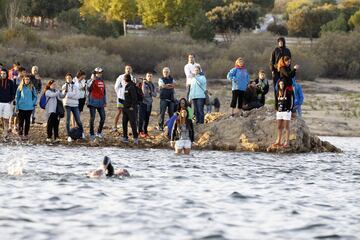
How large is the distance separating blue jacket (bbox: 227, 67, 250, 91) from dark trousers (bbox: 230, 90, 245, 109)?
0.17 meters

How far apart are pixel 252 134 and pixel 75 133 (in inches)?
172

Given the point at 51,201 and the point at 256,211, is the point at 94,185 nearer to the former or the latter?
the point at 51,201

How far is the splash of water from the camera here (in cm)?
1683

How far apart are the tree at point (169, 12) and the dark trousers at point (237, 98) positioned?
49.2m

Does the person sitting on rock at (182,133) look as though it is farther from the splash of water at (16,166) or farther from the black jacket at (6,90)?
the black jacket at (6,90)

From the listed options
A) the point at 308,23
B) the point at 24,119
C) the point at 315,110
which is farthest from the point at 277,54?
the point at 308,23

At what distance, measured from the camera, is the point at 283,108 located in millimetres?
22016

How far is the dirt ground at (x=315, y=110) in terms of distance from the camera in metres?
25.2

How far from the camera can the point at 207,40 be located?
62.1m

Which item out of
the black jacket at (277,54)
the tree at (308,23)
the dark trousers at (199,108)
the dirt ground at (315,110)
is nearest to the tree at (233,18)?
the tree at (308,23)

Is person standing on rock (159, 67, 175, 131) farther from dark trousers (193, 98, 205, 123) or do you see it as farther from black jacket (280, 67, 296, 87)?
black jacket (280, 67, 296, 87)

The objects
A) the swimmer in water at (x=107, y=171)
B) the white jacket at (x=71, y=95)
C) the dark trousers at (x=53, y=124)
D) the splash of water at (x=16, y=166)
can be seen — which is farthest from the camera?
the dark trousers at (x=53, y=124)

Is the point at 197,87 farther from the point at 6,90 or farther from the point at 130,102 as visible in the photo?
the point at 6,90

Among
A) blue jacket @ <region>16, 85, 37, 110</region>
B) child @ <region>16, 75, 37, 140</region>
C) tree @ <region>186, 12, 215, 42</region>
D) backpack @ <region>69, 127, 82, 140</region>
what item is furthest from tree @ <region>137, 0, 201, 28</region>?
blue jacket @ <region>16, 85, 37, 110</region>
